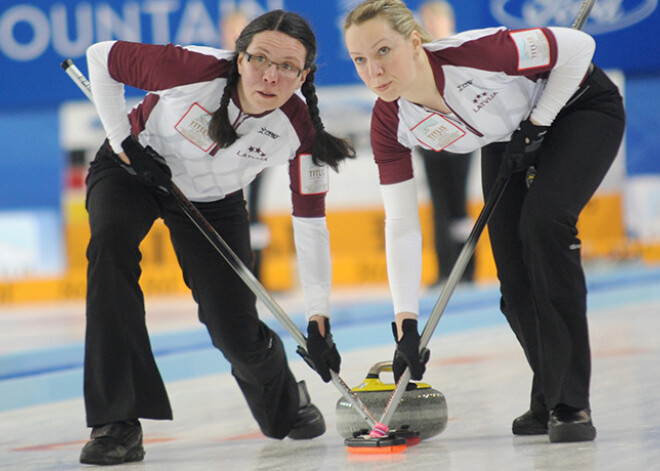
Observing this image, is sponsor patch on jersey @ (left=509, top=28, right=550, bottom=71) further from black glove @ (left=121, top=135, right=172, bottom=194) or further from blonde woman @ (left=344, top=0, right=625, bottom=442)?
black glove @ (left=121, top=135, right=172, bottom=194)

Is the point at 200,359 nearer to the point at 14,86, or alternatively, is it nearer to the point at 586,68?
the point at 586,68

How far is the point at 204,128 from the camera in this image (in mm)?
2389

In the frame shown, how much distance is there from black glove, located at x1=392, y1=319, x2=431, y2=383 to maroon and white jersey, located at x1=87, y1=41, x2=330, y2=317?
219 millimetres

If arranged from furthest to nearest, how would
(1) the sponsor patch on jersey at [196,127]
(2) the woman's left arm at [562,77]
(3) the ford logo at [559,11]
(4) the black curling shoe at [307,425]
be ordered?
(3) the ford logo at [559,11], (4) the black curling shoe at [307,425], (1) the sponsor patch on jersey at [196,127], (2) the woman's left arm at [562,77]

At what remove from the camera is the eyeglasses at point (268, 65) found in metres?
2.29

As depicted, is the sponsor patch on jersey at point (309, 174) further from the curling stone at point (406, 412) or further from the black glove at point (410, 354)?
the curling stone at point (406, 412)

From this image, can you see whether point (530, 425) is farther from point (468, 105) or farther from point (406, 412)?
point (468, 105)

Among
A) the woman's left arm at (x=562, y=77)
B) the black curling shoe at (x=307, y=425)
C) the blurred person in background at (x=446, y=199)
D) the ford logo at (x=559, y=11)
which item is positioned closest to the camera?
the woman's left arm at (x=562, y=77)

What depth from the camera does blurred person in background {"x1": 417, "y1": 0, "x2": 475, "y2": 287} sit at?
6.20 meters

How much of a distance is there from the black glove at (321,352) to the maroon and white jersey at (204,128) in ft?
0.23

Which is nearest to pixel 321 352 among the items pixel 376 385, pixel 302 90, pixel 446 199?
pixel 376 385

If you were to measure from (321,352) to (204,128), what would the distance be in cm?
60

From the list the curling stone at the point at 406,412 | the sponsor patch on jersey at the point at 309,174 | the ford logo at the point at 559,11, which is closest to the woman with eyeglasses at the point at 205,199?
the sponsor patch on jersey at the point at 309,174

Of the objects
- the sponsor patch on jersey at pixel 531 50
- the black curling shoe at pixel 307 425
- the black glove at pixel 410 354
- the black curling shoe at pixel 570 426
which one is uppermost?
the sponsor patch on jersey at pixel 531 50
